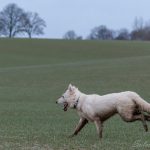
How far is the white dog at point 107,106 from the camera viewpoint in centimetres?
1082

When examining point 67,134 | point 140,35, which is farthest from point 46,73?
point 140,35

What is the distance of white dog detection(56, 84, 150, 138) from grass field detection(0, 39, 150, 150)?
→ 1.52ft

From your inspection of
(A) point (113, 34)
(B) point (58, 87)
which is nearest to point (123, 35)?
(A) point (113, 34)

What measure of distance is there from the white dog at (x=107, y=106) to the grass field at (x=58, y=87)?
462mm

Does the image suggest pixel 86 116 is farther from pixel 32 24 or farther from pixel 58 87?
pixel 32 24

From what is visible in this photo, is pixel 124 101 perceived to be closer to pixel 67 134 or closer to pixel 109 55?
pixel 67 134

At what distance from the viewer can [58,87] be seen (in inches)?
1374

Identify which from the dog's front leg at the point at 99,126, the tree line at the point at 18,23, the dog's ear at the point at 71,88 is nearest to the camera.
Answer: the dog's front leg at the point at 99,126

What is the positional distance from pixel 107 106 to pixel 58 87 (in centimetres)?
2400

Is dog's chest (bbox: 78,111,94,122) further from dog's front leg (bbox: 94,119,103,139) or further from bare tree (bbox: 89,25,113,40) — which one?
bare tree (bbox: 89,25,113,40)

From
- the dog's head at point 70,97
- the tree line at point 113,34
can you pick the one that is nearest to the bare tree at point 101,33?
the tree line at point 113,34

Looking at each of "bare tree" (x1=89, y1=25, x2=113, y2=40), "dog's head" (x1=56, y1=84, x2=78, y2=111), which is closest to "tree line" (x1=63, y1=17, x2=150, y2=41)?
"bare tree" (x1=89, y1=25, x2=113, y2=40)

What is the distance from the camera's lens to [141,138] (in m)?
11.1

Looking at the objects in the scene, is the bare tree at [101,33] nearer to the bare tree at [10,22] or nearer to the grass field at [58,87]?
the bare tree at [10,22]
